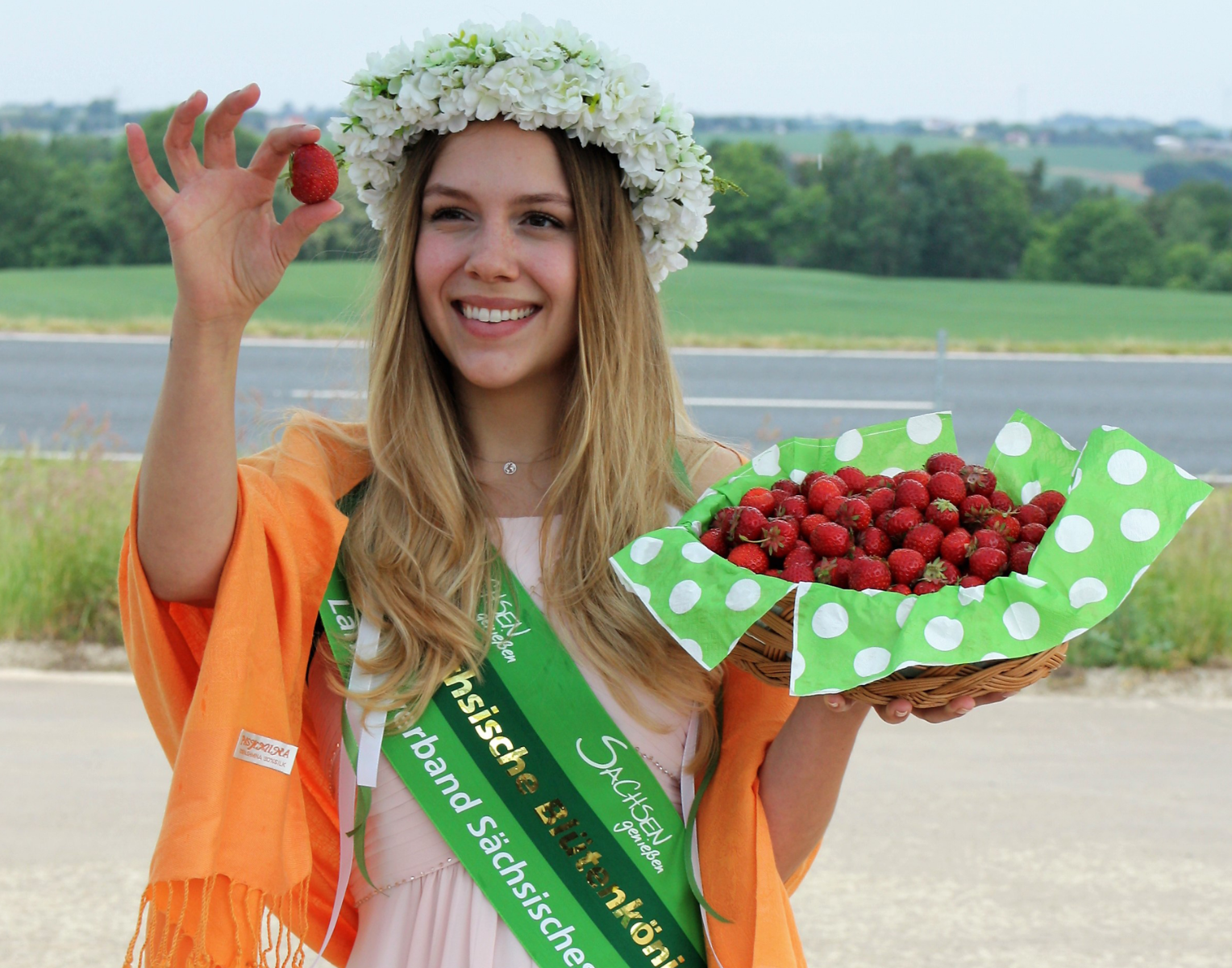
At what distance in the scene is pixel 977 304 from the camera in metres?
24.3

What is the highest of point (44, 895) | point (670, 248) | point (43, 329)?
point (670, 248)

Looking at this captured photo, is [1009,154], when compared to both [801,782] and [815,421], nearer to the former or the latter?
[815,421]

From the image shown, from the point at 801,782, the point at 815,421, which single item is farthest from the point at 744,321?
the point at 801,782

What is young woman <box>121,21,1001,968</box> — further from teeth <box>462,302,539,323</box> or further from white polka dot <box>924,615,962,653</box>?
white polka dot <box>924,615,962,653</box>

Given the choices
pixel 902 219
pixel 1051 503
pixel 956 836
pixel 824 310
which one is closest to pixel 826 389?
pixel 902 219

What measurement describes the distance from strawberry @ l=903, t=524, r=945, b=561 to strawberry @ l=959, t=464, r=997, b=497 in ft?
0.44

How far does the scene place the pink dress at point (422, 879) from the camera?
5.48 ft

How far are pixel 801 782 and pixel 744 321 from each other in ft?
63.4

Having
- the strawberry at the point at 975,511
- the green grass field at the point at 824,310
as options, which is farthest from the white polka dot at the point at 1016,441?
the green grass field at the point at 824,310

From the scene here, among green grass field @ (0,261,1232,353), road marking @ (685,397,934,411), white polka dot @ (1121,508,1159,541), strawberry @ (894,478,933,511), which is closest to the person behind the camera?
white polka dot @ (1121,508,1159,541)

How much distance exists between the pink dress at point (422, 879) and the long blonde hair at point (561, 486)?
4 centimetres

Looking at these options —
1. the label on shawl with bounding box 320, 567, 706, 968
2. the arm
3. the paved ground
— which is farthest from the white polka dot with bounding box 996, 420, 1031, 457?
the paved ground

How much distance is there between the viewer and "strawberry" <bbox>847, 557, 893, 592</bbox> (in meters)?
1.42

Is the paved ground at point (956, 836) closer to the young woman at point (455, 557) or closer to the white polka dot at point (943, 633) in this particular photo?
the young woman at point (455, 557)
